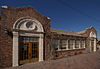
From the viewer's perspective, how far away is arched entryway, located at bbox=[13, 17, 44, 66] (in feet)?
26.3

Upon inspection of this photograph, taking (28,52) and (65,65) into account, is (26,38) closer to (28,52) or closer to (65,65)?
(28,52)

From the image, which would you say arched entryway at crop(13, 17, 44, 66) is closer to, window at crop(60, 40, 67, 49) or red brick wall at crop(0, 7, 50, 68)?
red brick wall at crop(0, 7, 50, 68)

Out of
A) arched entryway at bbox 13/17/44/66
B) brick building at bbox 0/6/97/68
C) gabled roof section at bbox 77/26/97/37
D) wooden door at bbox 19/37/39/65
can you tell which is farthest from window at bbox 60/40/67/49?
gabled roof section at bbox 77/26/97/37

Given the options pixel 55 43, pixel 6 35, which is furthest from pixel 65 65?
pixel 6 35

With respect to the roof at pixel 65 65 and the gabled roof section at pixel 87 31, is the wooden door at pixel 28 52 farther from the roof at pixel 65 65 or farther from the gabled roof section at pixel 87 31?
the gabled roof section at pixel 87 31

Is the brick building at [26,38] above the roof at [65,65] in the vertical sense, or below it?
above

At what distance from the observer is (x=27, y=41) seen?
890 centimetres

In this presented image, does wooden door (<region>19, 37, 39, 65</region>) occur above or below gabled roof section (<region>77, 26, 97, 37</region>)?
below

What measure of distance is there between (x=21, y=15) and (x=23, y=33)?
1.91m

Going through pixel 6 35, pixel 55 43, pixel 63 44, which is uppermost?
pixel 6 35

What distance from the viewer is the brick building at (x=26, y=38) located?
7.61 meters

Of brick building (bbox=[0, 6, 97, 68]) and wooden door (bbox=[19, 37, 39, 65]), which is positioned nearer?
brick building (bbox=[0, 6, 97, 68])

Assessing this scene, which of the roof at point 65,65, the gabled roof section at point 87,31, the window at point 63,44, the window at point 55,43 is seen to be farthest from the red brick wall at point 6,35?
the gabled roof section at point 87,31

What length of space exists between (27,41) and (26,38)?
0.35 metres
